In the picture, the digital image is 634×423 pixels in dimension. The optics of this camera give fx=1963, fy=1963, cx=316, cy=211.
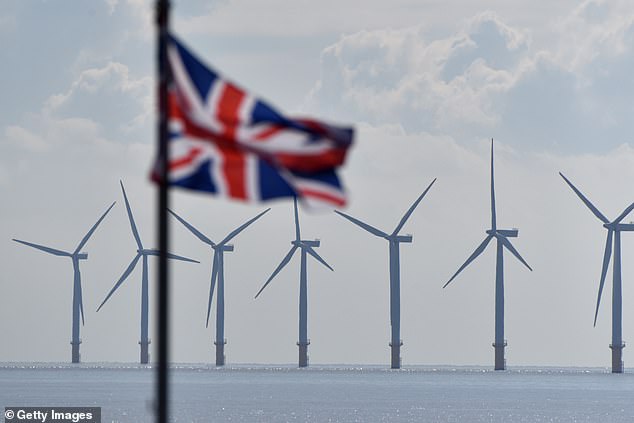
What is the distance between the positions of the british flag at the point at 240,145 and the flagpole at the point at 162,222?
0.26 metres

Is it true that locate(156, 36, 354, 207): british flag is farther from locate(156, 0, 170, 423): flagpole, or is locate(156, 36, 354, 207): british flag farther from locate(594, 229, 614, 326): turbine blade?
locate(594, 229, 614, 326): turbine blade

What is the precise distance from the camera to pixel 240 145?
71.5 feet

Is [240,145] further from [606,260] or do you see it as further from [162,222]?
[606,260]

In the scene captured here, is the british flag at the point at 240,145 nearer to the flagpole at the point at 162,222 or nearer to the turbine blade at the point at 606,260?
the flagpole at the point at 162,222

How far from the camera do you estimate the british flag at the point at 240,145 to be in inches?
859

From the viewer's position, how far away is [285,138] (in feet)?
72.6

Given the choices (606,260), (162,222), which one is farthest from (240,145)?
(606,260)

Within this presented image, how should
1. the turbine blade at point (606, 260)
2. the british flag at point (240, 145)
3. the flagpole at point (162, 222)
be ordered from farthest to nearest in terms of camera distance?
the turbine blade at point (606, 260) → the british flag at point (240, 145) → the flagpole at point (162, 222)

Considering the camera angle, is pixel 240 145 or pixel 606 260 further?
pixel 606 260

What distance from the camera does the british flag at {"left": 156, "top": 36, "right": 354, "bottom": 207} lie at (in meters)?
21.8

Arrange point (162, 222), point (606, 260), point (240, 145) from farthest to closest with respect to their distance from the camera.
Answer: point (606, 260)
point (240, 145)
point (162, 222)

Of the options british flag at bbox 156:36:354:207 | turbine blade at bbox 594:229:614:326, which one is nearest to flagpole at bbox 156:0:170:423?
british flag at bbox 156:36:354:207

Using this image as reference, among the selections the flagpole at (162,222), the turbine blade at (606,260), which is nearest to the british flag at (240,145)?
the flagpole at (162,222)

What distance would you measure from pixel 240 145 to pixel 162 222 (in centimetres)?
129
